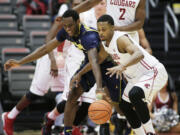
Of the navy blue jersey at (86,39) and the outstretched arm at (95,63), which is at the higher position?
the navy blue jersey at (86,39)

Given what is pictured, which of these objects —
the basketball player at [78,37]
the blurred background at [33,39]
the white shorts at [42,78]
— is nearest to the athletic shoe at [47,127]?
the white shorts at [42,78]

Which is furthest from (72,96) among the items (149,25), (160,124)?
(149,25)

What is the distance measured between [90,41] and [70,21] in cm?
32

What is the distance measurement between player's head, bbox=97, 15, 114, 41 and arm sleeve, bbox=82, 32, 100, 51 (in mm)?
130

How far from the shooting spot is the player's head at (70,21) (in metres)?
5.76

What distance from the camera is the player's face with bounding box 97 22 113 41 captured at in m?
5.60

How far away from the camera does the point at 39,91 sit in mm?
7250

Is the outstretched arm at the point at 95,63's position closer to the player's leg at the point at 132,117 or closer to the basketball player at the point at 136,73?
the basketball player at the point at 136,73

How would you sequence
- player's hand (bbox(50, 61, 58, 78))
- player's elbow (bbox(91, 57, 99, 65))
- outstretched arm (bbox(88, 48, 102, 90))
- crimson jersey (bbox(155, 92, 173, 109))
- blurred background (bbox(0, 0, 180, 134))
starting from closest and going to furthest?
1. outstretched arm (bbox(88, 48, 102, 90))
2. player's elbow (bbox(91, 57, 99, 65))
3. player's hand (bbox(50, 61, 58, 78))
4. crimson jersey (bbox(155, 92, 173, 109))
5. blurred background (bbox(0, 0, 180, 134))

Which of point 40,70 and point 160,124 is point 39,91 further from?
point 160,124

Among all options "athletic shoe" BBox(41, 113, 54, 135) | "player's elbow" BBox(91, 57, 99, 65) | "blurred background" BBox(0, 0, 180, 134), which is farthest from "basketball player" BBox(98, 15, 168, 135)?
"blurred background" BBox(0, 0, 180, 134)

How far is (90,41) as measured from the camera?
5.73m

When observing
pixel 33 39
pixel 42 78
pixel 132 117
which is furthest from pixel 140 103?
pixel 33 39

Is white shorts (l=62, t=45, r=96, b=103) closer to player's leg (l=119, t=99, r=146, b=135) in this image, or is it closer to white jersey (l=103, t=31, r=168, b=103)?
player's leg (l=119, t=99, r=146, b=135)
